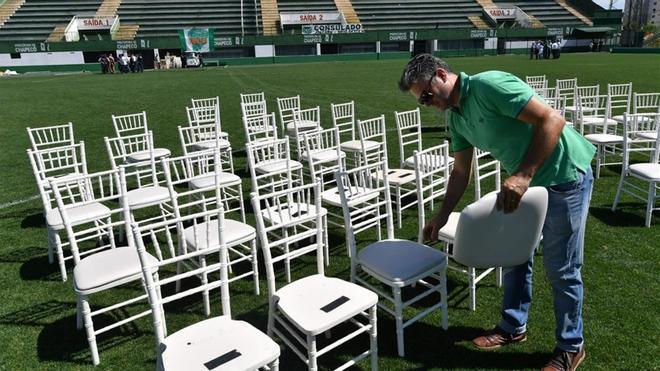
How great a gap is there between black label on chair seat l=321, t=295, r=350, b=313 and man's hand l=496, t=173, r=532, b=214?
1049mm

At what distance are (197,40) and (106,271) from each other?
40875mm

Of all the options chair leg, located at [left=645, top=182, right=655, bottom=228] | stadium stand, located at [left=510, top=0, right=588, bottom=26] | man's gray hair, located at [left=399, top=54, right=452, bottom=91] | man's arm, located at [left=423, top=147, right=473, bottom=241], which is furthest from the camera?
stadium stand, located at [left=510, top=0, right=588, bottom=26]

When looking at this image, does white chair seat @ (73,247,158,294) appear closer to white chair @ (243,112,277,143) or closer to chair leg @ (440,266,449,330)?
chair leg @ (440,266,449,330)

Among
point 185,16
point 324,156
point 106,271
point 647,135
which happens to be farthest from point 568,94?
point 185,16

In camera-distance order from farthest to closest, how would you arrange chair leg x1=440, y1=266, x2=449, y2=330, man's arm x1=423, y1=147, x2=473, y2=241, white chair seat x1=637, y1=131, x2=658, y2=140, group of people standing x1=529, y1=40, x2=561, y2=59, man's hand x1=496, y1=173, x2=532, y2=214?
group of people standing x1=529, y1=40, x2=561, y2=59 < white chair seat x1=637, y1=131, x2=658, y2=140 < chair leg x1=440, y1=266, x2=449, y2=330 < man's arm x1=423, y1=147, x2=473, y2=241 < man's hand x1=496, y1=173, x2=532, y2=214

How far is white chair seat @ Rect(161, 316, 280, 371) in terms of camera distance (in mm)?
2139

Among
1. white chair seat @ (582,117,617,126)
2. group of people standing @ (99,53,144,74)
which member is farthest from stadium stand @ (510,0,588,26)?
white chair seat @ (582,117,617,126)

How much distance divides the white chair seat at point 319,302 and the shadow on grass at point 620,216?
370cm

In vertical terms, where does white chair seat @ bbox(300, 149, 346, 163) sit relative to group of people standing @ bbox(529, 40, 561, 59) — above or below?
below

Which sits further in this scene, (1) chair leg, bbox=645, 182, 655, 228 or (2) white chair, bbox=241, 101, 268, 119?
(2) white chair, bbox=241, 101, 268, 119

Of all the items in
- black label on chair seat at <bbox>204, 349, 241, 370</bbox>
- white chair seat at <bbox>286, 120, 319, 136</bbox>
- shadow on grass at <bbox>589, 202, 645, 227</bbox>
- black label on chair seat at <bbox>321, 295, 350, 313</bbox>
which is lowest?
shadow on grass at <bbox>589, 202, 645, 227</bbox>

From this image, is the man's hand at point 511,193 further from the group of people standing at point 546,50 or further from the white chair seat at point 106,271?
the group of people standing at point 546,50

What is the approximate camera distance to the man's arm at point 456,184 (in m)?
2.80

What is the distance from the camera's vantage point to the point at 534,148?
2102 millimetres
